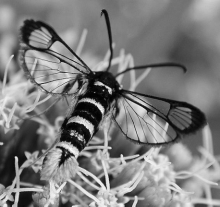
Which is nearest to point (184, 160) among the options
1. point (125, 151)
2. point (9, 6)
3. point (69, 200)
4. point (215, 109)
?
point (125, 151)

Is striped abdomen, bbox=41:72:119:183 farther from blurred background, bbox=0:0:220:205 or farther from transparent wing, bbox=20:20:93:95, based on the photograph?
blurred background, bbox=0:0:220:205

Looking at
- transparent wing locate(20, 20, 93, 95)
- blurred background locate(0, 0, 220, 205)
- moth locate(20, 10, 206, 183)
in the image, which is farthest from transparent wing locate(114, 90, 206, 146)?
blurred background locate(0, 0, 220, 205)

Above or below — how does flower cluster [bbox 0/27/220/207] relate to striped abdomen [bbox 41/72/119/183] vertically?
below

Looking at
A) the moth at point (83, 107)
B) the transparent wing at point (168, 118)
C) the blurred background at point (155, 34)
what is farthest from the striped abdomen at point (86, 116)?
the blurred background at point (155, 34)

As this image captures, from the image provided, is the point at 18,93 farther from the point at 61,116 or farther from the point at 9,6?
the point at 9,6

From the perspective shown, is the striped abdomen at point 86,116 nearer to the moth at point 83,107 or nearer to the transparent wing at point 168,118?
the moth at point 83,107

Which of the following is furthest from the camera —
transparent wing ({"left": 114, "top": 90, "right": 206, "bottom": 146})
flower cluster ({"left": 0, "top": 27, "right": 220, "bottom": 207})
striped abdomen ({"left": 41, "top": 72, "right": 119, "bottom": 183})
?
flower cluster ({"left": 0, "top": 27, "right": 220, "bottom": 207})
